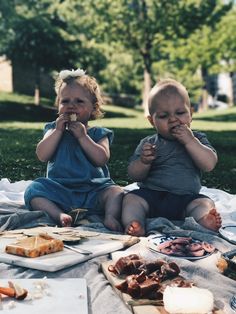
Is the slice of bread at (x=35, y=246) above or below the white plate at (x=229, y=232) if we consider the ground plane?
above

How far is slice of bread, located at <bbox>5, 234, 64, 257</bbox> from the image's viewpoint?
3.00m

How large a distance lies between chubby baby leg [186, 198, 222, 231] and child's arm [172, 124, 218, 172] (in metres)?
0.33

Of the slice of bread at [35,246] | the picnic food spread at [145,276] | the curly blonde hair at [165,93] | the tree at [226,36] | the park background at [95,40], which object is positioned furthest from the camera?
the tree at [226,36]

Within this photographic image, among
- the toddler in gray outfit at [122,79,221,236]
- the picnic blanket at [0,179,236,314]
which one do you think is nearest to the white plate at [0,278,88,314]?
the picnic blanket at [0,179,236,314]

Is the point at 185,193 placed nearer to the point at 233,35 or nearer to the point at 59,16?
the point at 59,16

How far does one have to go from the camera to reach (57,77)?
494cm

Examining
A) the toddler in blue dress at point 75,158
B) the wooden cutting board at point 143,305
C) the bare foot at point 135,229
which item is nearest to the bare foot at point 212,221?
the bare foot at point 135,229

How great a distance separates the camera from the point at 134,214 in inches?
154

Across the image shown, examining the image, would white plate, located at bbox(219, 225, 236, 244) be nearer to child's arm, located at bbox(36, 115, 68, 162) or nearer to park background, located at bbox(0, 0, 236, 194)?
child's arm, located at bbox(36, 115, 68, 162)

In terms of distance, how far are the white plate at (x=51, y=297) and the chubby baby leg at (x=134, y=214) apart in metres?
1.02

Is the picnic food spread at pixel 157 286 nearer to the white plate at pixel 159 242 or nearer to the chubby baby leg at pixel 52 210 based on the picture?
the white plate at pixel 159 242

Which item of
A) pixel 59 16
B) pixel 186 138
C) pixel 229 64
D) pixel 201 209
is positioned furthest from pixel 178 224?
pixel 229 64

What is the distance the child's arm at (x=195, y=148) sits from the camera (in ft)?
13.7

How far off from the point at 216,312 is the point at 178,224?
5.75 feet
